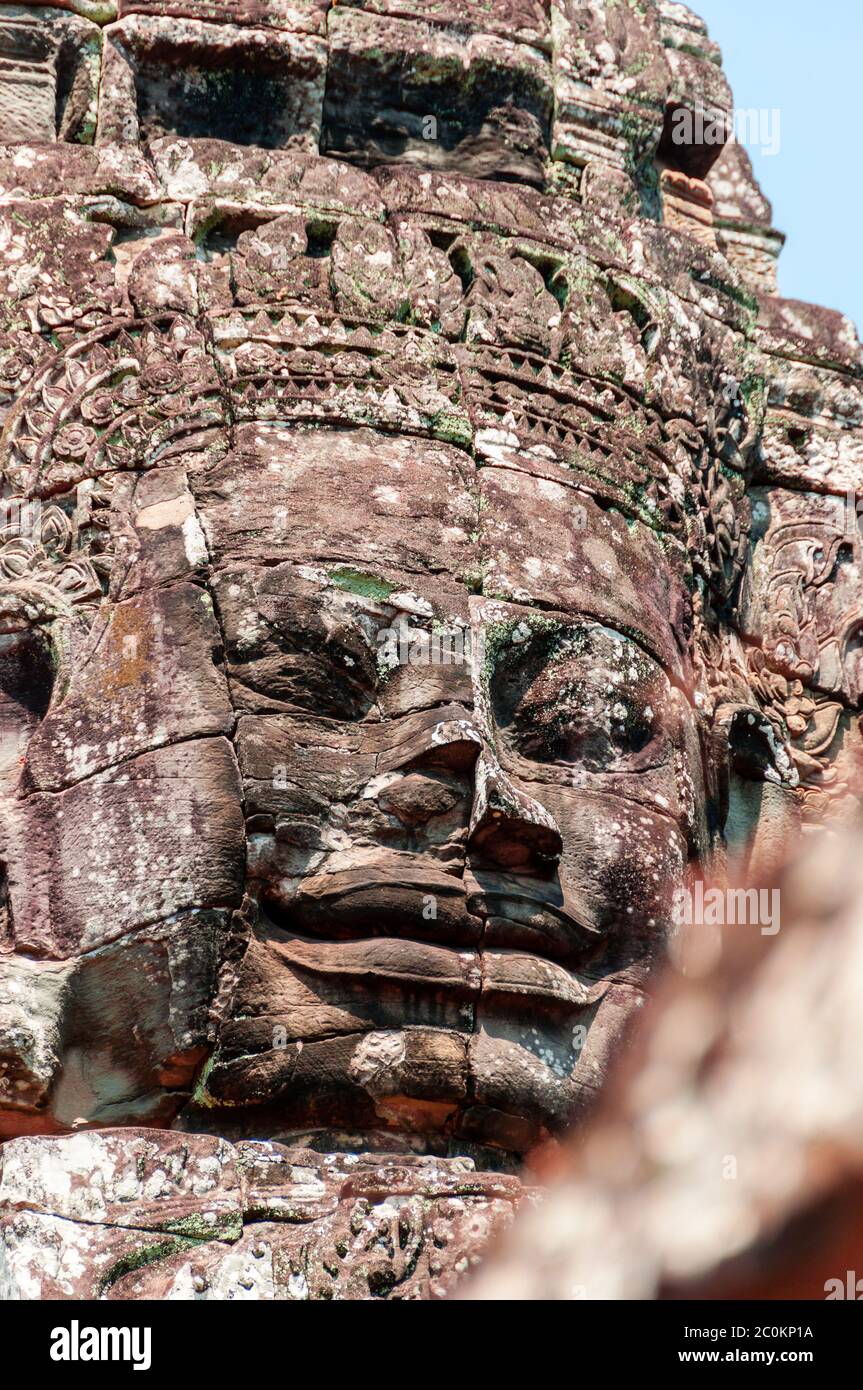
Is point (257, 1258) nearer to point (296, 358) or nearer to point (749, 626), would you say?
point (296, 358)

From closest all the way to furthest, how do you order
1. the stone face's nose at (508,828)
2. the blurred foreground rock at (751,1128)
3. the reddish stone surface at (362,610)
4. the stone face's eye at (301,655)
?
the blurred foreground rock at (751,1128), the reddish stone surface at (362,610), the stone face's nose at (508,828), the stone face's eye at (301,655)

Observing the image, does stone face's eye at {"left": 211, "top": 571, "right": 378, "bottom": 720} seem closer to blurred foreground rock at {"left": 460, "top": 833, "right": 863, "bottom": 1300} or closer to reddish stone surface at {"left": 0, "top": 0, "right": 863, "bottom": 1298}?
reddish stone surface at {"left": 0, "top": 0, "right": 863, "bottom": 1298}

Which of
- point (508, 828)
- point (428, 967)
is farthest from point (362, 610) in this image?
point (428, 967)

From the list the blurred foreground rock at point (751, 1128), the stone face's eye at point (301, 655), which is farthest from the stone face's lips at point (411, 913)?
the blurred foreground rock at point (751, 1128)

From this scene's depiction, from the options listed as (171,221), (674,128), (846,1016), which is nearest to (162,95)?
(171,221)

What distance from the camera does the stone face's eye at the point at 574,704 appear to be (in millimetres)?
6578

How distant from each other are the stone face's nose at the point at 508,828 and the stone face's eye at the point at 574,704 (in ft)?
1.22

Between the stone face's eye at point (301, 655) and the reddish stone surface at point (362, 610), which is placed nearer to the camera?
the reddish stone surface at point (362, 610)

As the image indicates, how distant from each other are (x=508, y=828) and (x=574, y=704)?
62 centimetres

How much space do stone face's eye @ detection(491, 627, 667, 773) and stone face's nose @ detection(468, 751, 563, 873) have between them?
37 cm

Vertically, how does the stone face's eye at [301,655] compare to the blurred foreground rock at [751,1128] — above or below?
above

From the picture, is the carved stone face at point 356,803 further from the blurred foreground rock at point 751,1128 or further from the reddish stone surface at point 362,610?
the blurred foreground rock at point 751,1128

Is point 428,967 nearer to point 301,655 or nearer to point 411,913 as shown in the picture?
point 411,913

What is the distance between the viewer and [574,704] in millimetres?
6602
